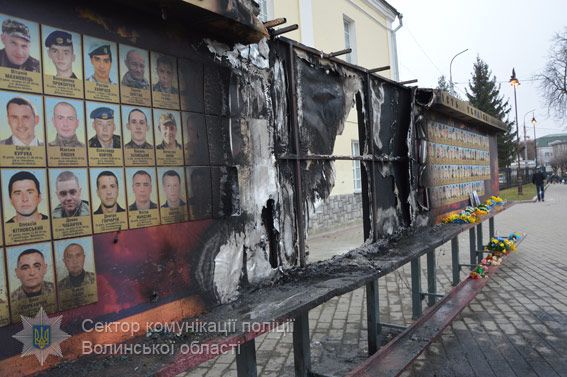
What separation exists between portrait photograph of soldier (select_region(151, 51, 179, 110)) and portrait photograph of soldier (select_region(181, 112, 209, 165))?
0.10 meters

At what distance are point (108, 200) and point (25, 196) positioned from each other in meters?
0.32

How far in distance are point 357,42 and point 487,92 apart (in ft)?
96.7

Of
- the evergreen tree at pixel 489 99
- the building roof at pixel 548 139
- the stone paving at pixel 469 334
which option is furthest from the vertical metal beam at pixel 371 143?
the building roof at pixel 548 139

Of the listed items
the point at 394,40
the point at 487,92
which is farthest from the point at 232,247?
the point at 487,92

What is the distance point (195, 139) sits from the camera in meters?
2.19

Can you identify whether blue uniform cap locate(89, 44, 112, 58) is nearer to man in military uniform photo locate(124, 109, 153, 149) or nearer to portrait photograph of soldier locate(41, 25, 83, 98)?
portrait photograph of soldier locate(41, 25, 83, 98)

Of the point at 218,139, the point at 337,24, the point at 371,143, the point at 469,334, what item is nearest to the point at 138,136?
the point at 218,139

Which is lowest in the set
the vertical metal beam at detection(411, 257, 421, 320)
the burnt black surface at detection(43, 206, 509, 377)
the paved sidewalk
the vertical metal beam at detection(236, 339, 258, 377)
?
the paved sidewalk

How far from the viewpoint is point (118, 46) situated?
1.88 meters

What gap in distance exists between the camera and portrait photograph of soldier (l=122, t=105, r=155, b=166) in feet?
6.20

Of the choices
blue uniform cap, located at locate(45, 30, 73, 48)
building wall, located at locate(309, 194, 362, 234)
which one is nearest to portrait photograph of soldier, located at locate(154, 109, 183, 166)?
blue uniform cap, located at locate(45, 30, 73, 48)

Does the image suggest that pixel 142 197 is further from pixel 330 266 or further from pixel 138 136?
pixel 330 266

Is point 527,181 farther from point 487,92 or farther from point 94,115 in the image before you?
point 94,115

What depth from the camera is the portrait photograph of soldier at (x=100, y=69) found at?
1767 millimetres
